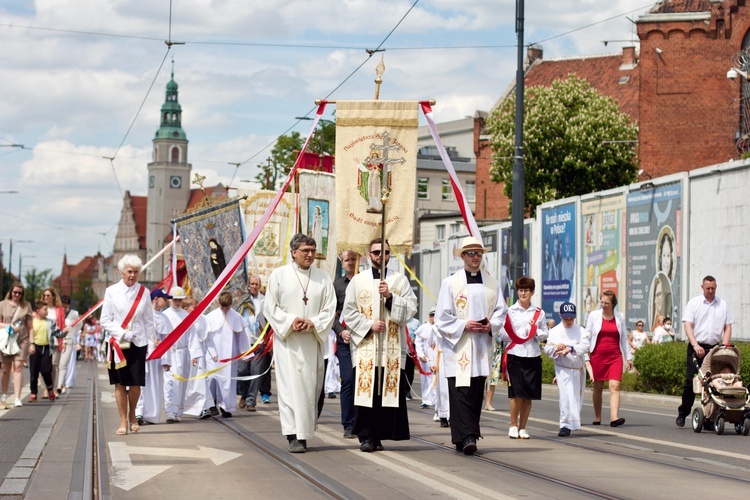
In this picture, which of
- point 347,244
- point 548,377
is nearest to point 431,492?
point 347,244

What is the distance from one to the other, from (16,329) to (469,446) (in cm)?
984

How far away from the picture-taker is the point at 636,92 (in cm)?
6719

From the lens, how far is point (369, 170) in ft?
45.7

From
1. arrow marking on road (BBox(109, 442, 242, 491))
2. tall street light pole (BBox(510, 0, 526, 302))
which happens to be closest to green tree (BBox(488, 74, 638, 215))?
tall street light pole (BBox(510, 0, 526, 302))

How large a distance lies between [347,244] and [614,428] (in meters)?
4.11

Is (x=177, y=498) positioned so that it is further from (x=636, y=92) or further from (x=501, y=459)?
(x=636, y=92)

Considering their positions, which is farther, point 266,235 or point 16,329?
point 266,235

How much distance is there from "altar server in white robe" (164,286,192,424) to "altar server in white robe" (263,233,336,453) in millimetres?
4986

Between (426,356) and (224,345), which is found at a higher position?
(224,345)

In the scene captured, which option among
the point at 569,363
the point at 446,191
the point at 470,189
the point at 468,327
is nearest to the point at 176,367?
the point at 569,363

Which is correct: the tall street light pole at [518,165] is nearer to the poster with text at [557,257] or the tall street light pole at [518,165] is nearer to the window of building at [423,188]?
the poster with text at [557,257]

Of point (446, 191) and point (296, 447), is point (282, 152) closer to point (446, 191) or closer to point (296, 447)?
point (446, 191)

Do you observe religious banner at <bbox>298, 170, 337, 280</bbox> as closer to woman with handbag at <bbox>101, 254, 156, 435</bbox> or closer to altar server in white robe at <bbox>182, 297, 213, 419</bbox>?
altar server in white robe at <bbox>182, 297, 213, 419</bbox>

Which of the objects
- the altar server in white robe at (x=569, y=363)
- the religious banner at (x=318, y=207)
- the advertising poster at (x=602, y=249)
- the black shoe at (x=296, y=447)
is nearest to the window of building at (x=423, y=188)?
the advertising poster at (x=602, y=249)
